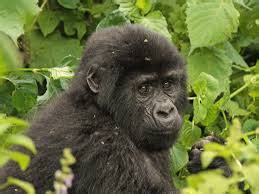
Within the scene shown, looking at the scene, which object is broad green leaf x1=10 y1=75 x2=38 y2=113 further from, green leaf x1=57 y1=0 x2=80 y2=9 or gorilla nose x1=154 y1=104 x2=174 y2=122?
green leaf x1=57 y1=0 x2=80 y2=9

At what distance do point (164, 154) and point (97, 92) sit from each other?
56 centimetres

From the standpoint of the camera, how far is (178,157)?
190 inches

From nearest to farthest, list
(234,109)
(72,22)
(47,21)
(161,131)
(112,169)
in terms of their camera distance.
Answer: (112,169), (161,131), (234,109), (47,21), (72,22)

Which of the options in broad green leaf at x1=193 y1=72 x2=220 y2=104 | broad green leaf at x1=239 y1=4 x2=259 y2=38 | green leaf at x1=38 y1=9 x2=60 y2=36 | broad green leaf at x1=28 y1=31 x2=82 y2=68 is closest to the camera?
broad green leaf at x1=193 y1=72 x2=220 y2=104

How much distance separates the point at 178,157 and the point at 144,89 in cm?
79

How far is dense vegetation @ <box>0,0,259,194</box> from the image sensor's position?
4.83m

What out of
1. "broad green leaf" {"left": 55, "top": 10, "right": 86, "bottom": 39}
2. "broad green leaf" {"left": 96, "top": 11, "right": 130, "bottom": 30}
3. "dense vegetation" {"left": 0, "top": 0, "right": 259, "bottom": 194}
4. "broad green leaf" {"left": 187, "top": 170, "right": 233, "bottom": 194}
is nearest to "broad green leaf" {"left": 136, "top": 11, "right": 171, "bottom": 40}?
"dense vegetation" {"left": 0, "top": 0, "right": 259, "bottom": 194}

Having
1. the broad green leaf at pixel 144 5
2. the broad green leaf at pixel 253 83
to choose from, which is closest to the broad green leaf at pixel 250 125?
the broad green leaf at pixel 253 83

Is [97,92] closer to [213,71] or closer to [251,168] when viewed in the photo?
[213,71]

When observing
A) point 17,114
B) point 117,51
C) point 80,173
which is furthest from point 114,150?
point 17,114

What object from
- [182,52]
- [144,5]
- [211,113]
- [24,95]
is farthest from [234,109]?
Result: [24,95]

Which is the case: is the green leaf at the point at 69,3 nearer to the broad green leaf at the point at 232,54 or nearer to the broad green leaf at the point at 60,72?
the broad green leaf at the point at 232,54

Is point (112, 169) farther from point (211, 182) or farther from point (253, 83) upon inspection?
point (211, 182)

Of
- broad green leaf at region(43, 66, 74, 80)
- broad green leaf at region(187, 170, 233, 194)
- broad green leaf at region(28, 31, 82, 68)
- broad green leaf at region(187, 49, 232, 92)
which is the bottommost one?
broad green leaf at region(28, 31, 82, 68)
